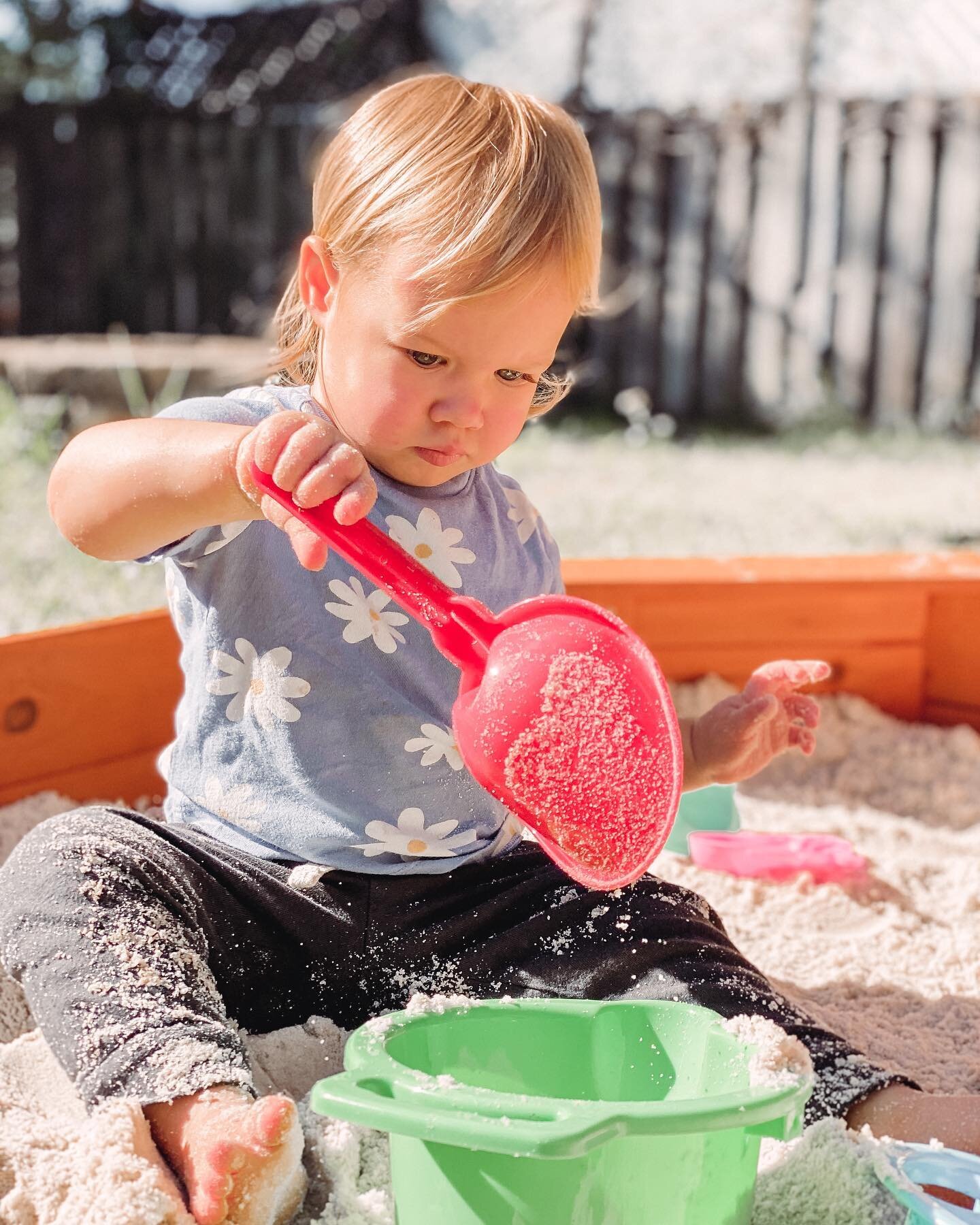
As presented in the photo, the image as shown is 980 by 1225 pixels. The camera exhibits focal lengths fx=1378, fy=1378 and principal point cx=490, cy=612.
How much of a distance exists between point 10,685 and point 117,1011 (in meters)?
0.58

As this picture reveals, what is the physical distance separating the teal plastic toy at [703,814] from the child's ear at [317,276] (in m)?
0.68

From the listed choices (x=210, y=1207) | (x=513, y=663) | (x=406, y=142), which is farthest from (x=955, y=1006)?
(x=406, y=142)

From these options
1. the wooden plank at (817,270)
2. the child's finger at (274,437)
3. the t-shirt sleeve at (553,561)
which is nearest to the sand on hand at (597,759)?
the child's finger at (274,437)

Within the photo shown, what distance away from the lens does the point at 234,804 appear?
101 centimetres

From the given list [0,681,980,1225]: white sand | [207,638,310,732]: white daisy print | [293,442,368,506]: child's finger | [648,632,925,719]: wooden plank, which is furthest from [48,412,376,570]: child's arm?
[648,632,925,719]: wooden plank

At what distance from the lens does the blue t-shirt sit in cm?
100

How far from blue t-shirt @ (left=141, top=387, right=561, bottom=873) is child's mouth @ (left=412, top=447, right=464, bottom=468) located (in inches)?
2.9

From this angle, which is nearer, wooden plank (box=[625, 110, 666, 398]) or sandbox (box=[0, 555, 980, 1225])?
sandbox (box=[0, 555, 980, 1225])

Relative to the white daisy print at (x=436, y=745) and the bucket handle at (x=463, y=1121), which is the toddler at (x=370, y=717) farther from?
the bucket handle at (x=463, y=1121)

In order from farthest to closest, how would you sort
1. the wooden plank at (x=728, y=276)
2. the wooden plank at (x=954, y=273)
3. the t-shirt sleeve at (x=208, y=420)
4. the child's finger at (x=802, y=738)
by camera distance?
the wooden plank at (x=728, y=276), the wooden plank at (x=954, y=273), the child's finger at (x=802, y=738), the t-shirt sleeve at (x=208, y=420)

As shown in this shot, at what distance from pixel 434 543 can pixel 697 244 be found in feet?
12.8

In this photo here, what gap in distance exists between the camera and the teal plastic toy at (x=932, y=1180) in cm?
73

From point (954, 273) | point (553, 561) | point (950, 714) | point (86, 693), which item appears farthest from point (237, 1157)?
point (954, 273)

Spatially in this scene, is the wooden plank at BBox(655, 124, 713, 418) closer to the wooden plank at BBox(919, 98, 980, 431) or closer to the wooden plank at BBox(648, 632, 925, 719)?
the wooden plank at BBox(919, 98, 980, 431)
